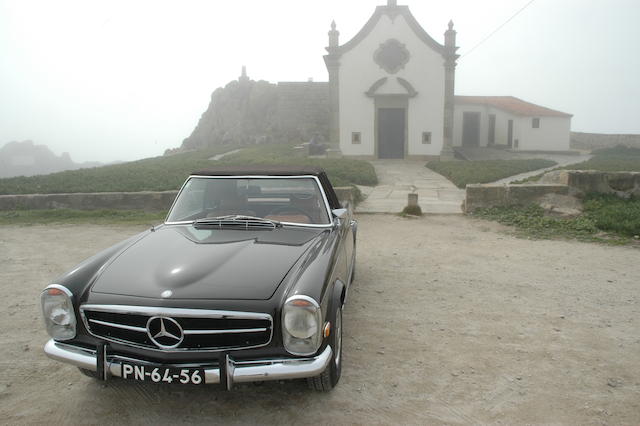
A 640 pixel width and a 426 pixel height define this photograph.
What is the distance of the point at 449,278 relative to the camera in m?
5.66

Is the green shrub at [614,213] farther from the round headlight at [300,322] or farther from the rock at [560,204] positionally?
the round headlight at [300,322]

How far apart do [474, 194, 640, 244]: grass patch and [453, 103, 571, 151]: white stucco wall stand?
21622 millimetres

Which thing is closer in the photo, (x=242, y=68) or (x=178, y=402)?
Answer: (x=178, y=402)

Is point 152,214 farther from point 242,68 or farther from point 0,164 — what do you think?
point 0,164

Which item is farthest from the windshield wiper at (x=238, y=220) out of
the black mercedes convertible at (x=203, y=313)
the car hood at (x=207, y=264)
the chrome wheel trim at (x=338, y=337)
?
the chrome wheel trim at (x=338, y=337)

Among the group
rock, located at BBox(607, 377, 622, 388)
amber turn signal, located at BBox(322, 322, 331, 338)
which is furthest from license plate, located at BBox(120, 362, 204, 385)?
rock, located at BBox(607, 377, 622, 388)

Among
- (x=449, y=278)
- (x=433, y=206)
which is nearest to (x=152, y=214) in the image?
(x=433, y=206)

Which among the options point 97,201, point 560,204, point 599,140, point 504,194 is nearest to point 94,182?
point 97,201

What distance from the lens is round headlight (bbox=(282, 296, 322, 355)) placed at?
8.80ft

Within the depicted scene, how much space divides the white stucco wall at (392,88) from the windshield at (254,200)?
2024cm

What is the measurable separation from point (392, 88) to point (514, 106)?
1253 cm

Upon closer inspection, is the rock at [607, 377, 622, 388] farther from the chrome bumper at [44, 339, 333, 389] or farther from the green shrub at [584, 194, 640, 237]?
the green shrub at [584, 194, 640, 237]

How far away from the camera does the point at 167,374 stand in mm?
2627

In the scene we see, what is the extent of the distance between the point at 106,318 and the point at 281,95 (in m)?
32.5
